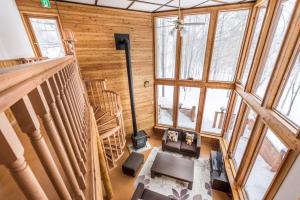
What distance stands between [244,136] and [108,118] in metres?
3.68

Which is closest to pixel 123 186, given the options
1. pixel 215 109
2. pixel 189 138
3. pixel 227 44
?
pixel 189 138

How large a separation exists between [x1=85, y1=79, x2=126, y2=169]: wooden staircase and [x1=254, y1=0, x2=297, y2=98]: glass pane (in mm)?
3422

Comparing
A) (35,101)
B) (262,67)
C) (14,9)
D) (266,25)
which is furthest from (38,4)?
(262,67)

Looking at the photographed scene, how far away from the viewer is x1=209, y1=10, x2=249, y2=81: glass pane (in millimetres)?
4281

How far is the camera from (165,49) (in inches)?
209

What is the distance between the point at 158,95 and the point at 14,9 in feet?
15.6

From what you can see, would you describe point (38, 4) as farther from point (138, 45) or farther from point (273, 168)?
point (273, 168)

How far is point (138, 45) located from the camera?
5043 mm

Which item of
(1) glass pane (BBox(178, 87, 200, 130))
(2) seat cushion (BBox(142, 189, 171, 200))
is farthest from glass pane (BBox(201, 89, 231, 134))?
(2) seat cushion (BBox(142, 189, 171, 200))

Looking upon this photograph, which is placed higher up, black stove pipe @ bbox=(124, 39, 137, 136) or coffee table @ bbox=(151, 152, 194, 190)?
black stove pipe @ bbox=(124, 39, 137, 136)

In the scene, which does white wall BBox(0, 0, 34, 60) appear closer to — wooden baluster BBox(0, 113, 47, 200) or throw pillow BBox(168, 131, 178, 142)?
wooden baluster BBox(0, 113, 47, 200)

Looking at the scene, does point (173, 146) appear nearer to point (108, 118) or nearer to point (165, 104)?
point (165, 104)

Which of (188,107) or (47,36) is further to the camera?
(188,107)

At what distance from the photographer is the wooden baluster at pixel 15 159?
0.36 meters
